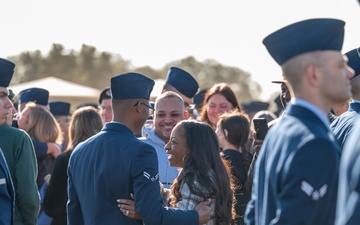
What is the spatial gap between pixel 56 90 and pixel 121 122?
509 inches

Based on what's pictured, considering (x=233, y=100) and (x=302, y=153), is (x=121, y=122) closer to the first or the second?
(x=302, y=153)

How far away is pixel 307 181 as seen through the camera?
3322 millimetres

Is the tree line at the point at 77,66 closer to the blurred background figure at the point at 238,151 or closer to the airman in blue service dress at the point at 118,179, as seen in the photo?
the blurred background figure at the point at 238,151

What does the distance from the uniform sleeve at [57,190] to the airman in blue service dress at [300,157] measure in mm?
3804

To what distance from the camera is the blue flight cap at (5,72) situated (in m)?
6.44

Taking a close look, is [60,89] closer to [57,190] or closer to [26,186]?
[57,190]

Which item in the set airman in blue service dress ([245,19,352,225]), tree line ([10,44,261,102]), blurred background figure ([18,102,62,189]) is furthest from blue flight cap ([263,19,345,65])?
tree line ([10,44,261,102])

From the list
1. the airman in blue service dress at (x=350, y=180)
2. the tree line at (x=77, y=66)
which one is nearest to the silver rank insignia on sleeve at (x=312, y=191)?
the airman in blue service dress at (x=350, y=180)

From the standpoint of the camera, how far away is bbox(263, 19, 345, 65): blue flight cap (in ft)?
11.7

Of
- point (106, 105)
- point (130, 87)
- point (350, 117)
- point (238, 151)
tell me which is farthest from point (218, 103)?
point (130, 87)

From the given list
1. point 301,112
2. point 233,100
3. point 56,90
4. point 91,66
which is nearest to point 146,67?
point 91,66

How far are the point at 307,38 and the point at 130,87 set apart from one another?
1.99 metres

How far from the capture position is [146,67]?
66375 mm

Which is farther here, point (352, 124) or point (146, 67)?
point (146, 67)
